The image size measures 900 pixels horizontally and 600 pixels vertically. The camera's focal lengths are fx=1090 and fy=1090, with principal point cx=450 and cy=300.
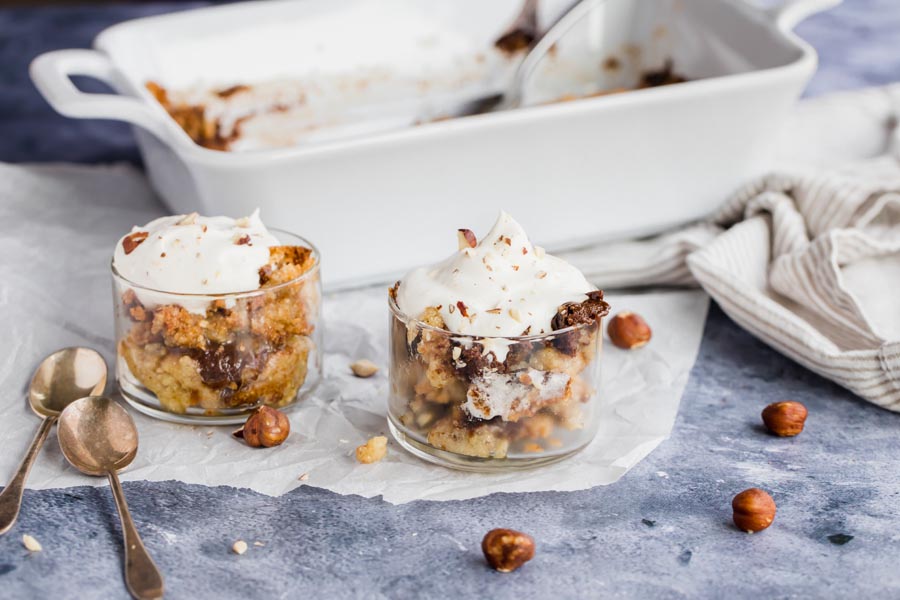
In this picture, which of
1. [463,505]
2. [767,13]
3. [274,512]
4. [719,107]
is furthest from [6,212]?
[767,13]

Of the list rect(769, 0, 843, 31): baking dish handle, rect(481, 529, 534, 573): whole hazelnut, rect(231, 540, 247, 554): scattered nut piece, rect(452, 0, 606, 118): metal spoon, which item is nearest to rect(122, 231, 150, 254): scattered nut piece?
rect(231, 540, 247, 554): scattered nut piece

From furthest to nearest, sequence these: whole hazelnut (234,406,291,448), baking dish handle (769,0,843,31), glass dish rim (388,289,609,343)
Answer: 1. baking dish handle (769,0,843,31)
2. whole hazelnut (234,406,291,448)
3. glass dish rim (388,289,609,343)

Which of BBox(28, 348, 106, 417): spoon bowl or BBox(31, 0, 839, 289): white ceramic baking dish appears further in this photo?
BBox(31, 0, 839, 289): white ceramic baking dish

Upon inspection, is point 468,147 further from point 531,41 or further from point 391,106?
point 531,41

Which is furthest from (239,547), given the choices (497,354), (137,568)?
(497,354)

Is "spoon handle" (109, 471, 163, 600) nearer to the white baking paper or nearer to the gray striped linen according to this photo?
the white baking paper

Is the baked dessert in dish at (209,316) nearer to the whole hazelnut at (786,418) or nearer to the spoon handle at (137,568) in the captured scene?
the spoon handle at (137,568)
